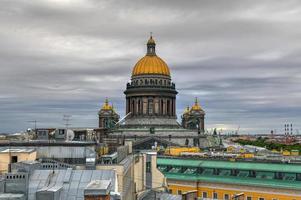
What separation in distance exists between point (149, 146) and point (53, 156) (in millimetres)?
72104

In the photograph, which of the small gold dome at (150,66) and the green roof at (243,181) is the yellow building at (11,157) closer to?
the green roof at (243,181)

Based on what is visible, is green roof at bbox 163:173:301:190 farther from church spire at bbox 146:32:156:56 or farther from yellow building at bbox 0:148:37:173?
church spire at bbox 146:32:156:56

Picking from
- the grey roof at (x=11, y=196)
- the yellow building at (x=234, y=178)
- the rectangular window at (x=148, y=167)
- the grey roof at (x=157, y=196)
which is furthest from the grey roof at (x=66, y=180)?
the yellow building at (x=234, y=178)

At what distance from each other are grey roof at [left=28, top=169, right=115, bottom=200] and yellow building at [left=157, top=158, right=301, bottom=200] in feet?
96.5

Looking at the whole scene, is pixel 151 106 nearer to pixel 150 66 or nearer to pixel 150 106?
pixel 150 106

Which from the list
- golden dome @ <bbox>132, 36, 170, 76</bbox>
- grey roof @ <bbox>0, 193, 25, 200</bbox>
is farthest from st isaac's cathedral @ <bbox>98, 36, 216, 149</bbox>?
grey roof @ <bbox>0, 193, 25, 200</bbox>

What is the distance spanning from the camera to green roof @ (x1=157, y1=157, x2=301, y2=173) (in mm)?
58750

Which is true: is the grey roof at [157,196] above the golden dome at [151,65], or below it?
below

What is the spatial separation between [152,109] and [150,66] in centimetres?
1159

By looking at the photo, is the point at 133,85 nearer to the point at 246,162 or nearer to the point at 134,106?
the point at 134,106

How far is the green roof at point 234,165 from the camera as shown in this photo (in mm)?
58750

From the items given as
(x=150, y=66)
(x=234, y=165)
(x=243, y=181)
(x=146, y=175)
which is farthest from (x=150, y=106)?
(x=146, y=175)

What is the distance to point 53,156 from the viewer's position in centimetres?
3891

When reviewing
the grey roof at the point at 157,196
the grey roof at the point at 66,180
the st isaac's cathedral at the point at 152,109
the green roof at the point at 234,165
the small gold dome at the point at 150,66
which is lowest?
the grey roof at the point at 157,196
